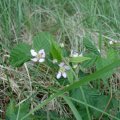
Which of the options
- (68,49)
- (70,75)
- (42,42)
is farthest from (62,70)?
(68,49)

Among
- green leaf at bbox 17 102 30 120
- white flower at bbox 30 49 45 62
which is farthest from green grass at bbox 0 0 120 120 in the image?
white flower at bbox 30 49 45 62

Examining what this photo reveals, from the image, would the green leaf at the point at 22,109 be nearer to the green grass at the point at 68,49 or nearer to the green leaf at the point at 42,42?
the green grass at the point at 68,49

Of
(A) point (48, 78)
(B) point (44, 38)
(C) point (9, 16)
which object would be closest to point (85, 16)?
(C) point (9, 16)

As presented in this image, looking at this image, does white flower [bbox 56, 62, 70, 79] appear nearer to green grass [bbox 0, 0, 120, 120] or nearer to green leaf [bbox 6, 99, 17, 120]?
green grass [bbox 0, 0, 120, 120]

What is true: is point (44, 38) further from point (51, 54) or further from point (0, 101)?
point (0, 101)

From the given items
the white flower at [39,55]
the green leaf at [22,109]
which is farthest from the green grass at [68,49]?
the white flower at [39,55]

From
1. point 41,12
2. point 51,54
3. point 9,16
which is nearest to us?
point 51,54

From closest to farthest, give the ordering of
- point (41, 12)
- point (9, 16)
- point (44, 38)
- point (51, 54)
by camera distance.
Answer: point (51, 54) → point (44, 38) → point (9, 16) → point (41, 12)
